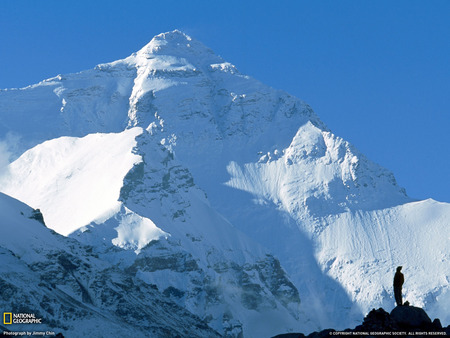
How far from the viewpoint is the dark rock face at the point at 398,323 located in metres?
98.3

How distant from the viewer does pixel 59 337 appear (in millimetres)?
119312

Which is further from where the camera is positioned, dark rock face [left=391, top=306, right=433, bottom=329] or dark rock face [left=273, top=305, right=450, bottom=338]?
dark rock face [left=391, top=306, right=433, bottom=329]

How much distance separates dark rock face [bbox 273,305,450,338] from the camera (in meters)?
98.3

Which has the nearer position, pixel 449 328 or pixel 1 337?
pixel 449 328

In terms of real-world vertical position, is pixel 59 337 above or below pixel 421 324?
above

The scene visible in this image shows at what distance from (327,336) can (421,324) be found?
8005 mm

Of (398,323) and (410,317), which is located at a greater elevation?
(410,317)

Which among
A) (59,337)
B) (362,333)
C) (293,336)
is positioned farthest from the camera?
(59,337)

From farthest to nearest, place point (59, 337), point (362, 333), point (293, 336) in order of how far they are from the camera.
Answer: point (59, 337)
point (293, 336)
point (362, 333)

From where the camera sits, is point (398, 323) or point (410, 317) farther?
point (410, 317)

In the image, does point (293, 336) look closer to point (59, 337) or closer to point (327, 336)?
point (327, 336)

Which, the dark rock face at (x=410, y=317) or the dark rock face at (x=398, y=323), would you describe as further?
the dark rock face at (x=410, y=317)

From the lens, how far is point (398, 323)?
10112 cm

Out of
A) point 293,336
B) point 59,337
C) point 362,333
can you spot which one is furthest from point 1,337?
point 362,333
